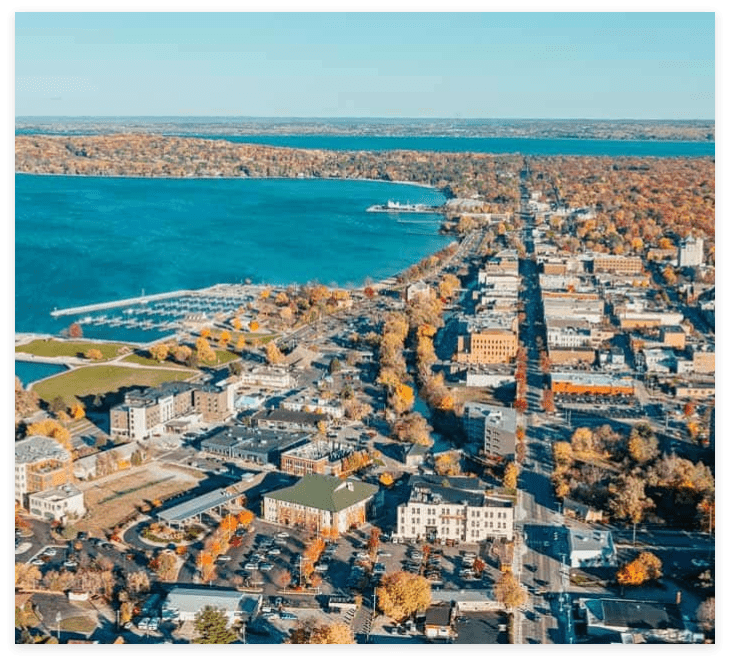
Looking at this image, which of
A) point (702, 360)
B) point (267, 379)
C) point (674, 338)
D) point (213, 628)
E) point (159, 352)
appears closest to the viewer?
point (213, 628)

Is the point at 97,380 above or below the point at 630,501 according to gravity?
above

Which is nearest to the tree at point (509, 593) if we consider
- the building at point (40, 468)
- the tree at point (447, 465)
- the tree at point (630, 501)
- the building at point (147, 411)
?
the tree at point (630, 501)

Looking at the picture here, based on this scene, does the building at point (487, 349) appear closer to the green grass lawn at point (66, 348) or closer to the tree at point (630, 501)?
the green grass lawn at point (66, 348)

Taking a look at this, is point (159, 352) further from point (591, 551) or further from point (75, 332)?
point (591, 551)

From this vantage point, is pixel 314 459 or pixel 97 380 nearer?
pixel 314 459

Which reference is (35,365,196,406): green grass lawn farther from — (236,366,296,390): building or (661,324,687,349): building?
(661,324,687,349): building

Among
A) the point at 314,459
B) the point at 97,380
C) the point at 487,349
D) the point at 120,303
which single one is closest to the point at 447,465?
the point at 314,459

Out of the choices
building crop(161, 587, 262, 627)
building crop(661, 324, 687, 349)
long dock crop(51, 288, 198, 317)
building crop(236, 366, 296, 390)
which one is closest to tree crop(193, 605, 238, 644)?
building crop(161, 587, 262, 627)
